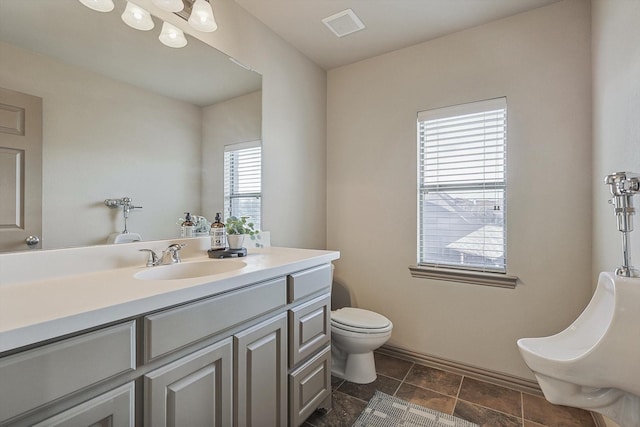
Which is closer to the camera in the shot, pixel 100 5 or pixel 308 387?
pixel 100 5

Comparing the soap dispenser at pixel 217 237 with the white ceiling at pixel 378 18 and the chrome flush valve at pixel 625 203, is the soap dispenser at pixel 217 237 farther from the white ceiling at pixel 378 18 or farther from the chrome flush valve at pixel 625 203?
the chrome flush valve at pixel 625 203

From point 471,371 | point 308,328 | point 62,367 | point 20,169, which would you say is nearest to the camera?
point 62,367

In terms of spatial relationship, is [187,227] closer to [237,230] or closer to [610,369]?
[237,230]

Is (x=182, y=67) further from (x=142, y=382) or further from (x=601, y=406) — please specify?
(x=601, y=406)

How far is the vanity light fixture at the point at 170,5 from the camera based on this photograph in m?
1.38

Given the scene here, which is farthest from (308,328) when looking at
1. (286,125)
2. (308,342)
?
(286,125)

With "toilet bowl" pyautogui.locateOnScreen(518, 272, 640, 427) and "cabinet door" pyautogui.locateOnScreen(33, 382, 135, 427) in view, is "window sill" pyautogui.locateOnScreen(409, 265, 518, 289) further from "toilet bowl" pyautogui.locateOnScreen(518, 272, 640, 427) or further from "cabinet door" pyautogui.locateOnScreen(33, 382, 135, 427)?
"cabinet door" pyautogui.locateOnScreen(33, 382, 135, 427)

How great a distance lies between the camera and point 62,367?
0.68 metres

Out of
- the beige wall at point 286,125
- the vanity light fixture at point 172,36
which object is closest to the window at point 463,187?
the beige wall at point 286,125

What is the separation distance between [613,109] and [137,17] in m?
2.32

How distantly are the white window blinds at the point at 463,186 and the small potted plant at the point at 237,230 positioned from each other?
131 cm

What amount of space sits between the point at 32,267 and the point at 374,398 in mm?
1865

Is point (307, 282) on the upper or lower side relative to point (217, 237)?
lower

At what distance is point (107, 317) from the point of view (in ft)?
2.43
